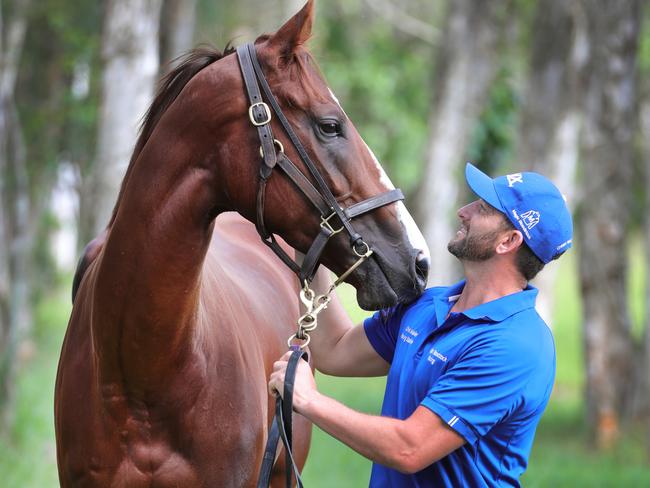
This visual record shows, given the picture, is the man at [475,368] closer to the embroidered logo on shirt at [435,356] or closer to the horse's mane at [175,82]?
the embroidered logo on shirt at [435,356]

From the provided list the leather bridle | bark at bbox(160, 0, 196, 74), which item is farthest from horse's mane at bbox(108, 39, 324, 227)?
bark at bbox(160, 0, 196, 74)

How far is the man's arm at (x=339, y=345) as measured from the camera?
340 cm

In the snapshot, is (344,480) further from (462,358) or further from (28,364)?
(28,364)

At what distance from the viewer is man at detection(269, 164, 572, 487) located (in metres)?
2.68

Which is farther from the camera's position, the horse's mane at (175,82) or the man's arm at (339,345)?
the man's arm at (339,345)

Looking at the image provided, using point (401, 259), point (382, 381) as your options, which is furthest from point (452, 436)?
point (382, 381)

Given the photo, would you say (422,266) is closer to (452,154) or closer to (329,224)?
(329,224)

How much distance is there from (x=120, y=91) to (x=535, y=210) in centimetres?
366

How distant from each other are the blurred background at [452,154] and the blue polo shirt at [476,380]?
3.53ft

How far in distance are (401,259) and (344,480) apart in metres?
4.86

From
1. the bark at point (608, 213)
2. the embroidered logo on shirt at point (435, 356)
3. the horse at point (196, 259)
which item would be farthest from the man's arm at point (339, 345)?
the bark at point (608, 213)

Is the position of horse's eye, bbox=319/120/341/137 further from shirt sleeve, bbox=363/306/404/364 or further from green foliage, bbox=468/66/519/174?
green foliage, bbox=468/66/519/174

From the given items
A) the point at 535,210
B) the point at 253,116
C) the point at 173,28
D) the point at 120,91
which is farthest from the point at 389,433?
the point at 173,28

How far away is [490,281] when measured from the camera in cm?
295
